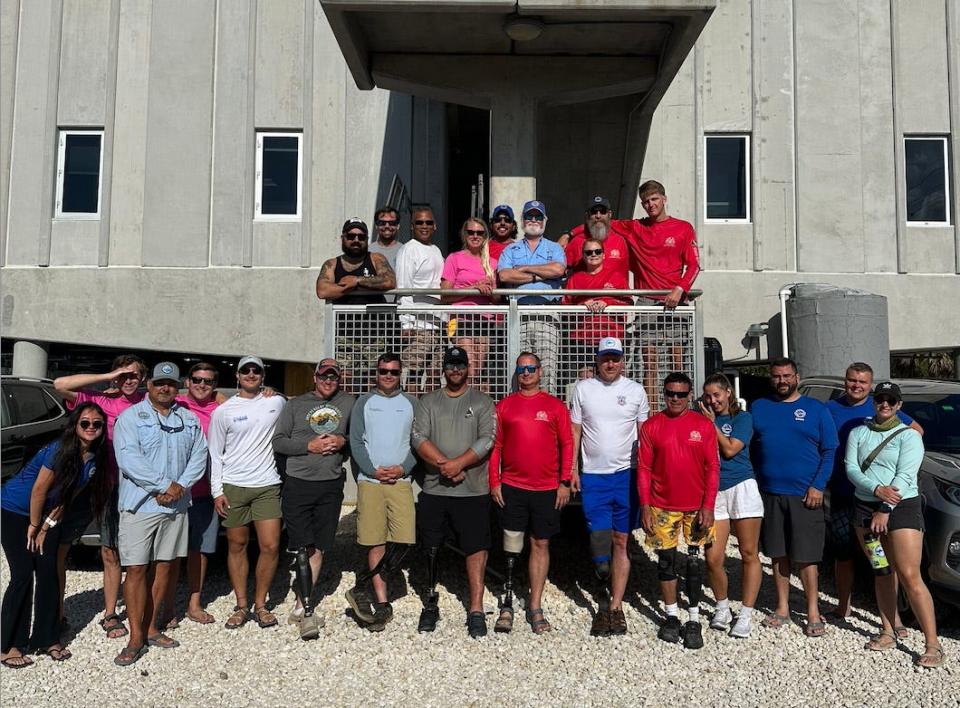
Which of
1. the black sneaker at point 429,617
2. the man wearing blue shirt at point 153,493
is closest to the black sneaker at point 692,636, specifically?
the black sneaker at point 429,617

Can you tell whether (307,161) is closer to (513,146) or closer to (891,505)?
(513,146)

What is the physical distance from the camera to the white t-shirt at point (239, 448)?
555 cm

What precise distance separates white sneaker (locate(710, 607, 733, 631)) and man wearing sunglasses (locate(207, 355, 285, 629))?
3.33m

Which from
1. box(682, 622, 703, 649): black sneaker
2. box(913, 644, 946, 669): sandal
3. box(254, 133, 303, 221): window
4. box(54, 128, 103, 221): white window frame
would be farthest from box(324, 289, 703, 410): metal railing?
box(54, 128, 103, 221): white window frame

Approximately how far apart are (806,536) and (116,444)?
494 cm

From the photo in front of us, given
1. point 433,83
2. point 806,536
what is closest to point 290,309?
point 433,83

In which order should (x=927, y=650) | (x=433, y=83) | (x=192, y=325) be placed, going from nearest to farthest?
(x=927, y=650) < (x=433, y=83) < (x=192, y=325)

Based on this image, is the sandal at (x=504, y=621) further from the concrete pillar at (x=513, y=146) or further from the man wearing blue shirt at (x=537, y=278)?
the concrete pillar at (x=513, y=146)

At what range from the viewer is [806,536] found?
538 cm

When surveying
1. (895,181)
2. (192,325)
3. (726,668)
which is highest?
(895,181)

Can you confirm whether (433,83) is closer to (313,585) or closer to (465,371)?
(465,371)

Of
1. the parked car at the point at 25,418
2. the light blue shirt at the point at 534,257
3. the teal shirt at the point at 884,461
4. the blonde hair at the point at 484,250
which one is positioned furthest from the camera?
the parked car at the point at 25,418

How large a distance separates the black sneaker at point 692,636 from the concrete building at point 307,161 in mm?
8036

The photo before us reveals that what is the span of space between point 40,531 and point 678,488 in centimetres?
435
